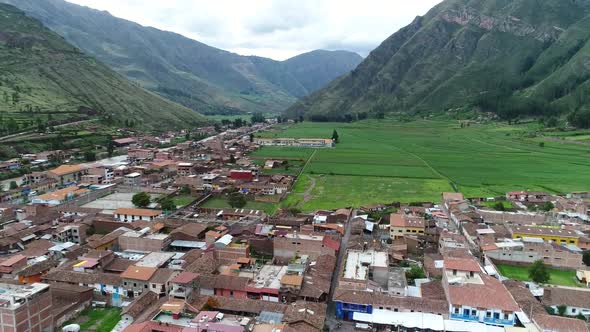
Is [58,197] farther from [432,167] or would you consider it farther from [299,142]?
[299,142]

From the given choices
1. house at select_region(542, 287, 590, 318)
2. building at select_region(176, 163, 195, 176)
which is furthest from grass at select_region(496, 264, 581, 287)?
building at select_region(176, 163, 195, 176)

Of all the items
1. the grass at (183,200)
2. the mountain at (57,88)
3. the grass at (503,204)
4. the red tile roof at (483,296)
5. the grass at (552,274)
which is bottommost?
the grass at (552,274)

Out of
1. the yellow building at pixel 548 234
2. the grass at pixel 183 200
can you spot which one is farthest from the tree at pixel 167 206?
the yellow building at pixel 548 234

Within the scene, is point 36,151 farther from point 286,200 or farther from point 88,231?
point 286,200

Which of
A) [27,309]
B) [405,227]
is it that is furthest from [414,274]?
[27,309]

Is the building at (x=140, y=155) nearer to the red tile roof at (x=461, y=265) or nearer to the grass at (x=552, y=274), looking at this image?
the red tile roof at (x=461, y=265)

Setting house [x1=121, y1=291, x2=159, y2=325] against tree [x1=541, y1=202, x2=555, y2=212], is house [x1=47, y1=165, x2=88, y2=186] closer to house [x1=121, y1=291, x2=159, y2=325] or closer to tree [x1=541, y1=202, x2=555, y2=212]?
house [x1=121, y1=291, x2=159, y2=325]

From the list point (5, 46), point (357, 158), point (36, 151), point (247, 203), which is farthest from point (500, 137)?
point (5, 46)
